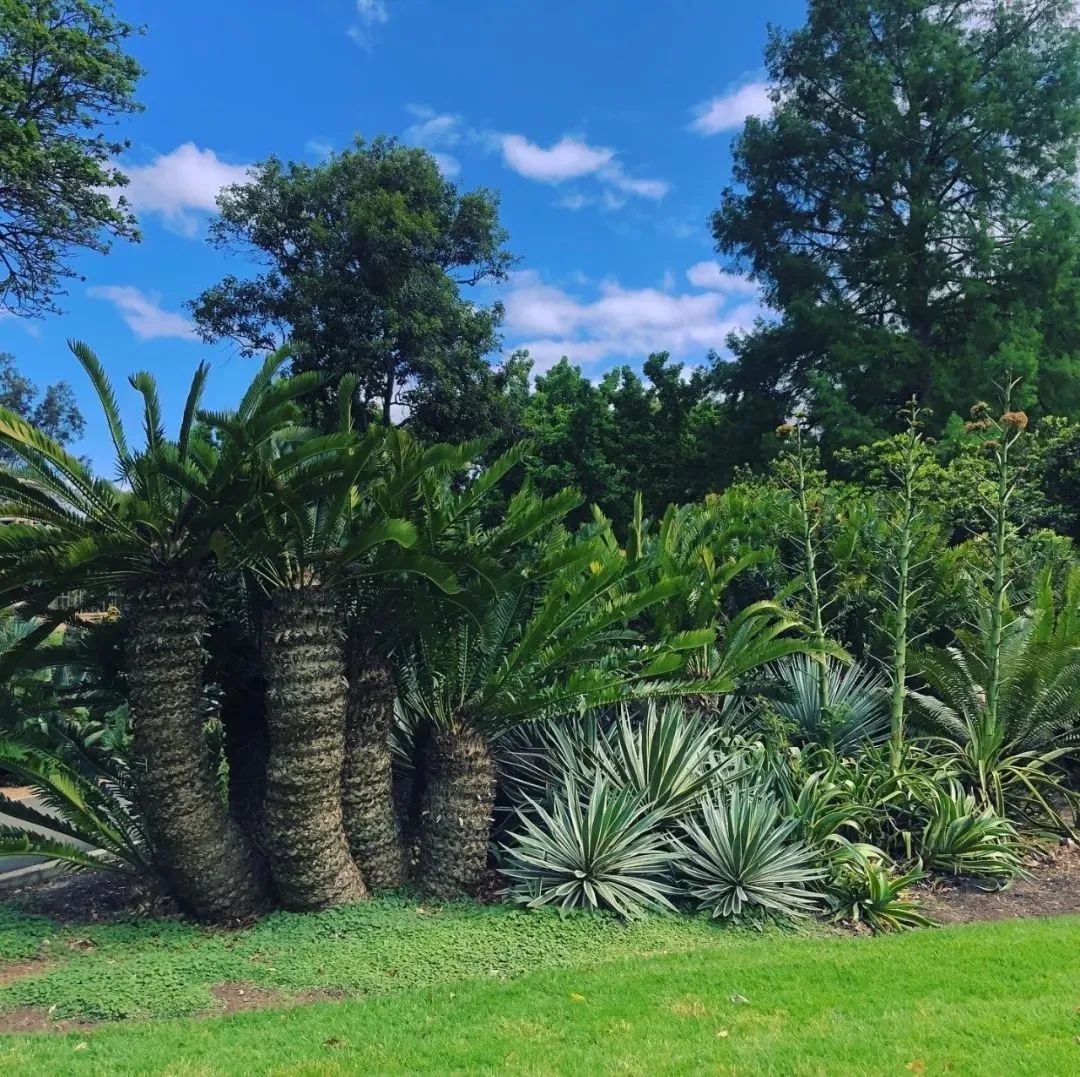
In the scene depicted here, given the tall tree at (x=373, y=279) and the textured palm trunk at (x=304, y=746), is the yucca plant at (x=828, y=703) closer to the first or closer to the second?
the textured palm trunk at (x=304, y=746)

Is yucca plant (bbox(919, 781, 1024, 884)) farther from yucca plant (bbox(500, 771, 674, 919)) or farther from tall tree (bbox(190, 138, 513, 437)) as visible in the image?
tall tree (bbox(190, 138, 513, 437))

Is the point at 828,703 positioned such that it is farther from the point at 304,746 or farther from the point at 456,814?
the point at 304,746

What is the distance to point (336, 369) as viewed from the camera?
840 inches

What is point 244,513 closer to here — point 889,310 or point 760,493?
point 760,493

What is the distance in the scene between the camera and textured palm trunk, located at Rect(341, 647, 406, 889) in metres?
6.52

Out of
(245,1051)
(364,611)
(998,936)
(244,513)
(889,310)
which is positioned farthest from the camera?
(889,310)

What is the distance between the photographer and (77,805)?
6527 millimetres

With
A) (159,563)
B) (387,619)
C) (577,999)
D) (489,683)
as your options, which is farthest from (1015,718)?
(159,563)

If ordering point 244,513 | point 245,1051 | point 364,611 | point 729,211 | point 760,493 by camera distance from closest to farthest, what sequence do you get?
point 245,1051, point 244,513, point 364,611, point 760,493, point 729,211

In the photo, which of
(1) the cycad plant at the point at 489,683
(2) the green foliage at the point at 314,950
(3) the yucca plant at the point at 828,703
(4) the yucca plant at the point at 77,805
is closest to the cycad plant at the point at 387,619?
(1) the cycad plant at the point at 489,683

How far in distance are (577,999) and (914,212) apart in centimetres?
2386

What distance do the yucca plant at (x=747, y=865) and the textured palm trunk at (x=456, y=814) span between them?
150 centimetres

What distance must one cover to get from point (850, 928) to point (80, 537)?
5812mm

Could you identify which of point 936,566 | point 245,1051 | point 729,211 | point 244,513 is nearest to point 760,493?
point 936,566
